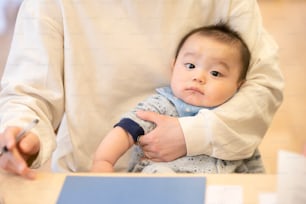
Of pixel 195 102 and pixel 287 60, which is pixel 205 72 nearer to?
pixel 195 102

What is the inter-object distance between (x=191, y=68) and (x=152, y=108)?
12cm

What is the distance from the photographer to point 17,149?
825 millimetres

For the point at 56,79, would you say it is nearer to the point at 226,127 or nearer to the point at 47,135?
the point at 47,135

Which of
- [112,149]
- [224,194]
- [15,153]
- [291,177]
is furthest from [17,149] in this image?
[291,177]

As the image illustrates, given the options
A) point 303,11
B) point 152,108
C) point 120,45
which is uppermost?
point 120,45

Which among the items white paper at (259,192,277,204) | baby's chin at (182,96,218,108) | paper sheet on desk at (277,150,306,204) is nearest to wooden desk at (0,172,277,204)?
white paper at (259,192,277,204)

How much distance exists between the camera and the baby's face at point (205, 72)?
3.31ft

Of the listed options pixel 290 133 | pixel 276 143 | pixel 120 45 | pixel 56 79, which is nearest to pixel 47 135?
pixel 56 79

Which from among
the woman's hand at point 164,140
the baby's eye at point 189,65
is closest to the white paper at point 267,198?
the woman's hand at point 164,140

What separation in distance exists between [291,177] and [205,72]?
427mm

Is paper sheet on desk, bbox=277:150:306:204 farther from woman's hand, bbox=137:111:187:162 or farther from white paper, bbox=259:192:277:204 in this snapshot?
woman's hand, bbox=137:111:187:162

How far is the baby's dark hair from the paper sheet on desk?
0.45m

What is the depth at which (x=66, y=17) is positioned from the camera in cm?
102

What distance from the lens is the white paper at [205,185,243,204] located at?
75cm
